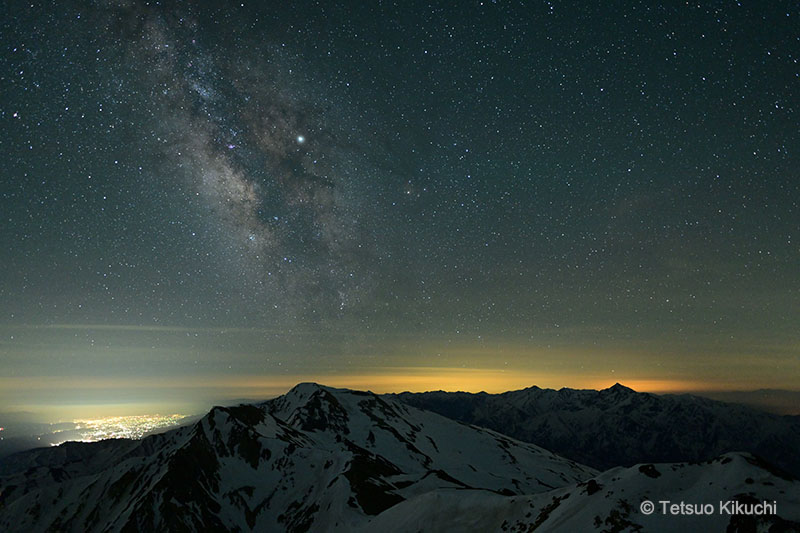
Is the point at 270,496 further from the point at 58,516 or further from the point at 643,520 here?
the point at 643,520

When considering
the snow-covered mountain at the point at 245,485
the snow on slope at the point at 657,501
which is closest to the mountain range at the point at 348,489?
the snow on slope at the point at 657,501

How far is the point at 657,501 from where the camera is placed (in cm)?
3831

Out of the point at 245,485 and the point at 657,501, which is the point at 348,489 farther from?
the point at 657,501

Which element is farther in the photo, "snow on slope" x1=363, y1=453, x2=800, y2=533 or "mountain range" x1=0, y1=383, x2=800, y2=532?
"mountain range" x1=0, y1=383, x2=800, y2=532

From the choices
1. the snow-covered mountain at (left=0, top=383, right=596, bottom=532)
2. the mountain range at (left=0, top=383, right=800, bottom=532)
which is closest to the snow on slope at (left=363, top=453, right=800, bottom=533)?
the mountain range at (left=0, top=383, right=800, bottom=532)

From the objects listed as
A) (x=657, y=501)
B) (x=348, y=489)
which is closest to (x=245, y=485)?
(x=348, y=489)

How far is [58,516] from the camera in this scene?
5595 inches

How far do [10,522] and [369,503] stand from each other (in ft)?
525

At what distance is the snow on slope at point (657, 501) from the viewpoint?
33156 mm

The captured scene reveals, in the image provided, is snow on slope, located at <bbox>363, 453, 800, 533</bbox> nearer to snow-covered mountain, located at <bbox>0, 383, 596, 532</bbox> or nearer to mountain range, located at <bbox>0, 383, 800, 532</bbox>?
mountain range, located at <bbox>0, 383, 800, 532</bbox>

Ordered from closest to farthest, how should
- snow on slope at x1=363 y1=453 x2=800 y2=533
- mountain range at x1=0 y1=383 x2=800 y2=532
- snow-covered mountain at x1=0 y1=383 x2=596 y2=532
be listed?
snow on slope at x1=363 y1=453 x2=800 y2=533 < mountain range at x1=0 y1=383 x2=800 y2=532 < snow-covered mountain at x1=0 y1=383 x2=596 y2=532

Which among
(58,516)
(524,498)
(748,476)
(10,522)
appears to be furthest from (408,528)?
(10,522)

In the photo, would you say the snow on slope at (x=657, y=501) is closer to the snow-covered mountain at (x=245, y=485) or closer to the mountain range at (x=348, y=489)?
the mountain range at (x=348, y=489)

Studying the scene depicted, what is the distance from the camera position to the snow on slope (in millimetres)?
33156
